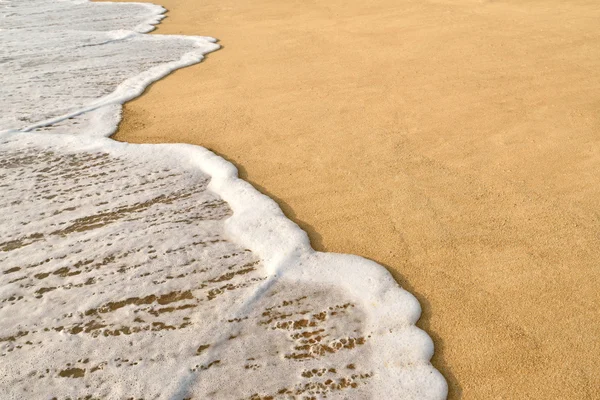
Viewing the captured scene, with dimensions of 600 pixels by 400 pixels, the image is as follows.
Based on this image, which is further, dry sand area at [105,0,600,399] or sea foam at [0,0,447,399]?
dry sand area at [105,0,600,399]

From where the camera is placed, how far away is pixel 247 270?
2.54 m

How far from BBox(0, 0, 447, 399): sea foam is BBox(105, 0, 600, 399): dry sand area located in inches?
7.2

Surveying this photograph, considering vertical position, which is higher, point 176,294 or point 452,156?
point 452,156

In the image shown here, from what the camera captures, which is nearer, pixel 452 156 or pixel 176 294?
pixel 176 294

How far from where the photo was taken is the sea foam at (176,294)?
77.4 inches

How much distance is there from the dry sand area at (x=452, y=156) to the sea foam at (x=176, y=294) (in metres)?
0.18

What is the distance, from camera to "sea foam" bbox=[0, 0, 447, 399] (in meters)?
1.96

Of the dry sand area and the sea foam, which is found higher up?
the dry sand area

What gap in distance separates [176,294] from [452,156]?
1898 mm

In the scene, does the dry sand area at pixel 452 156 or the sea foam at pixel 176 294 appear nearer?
the sea foam at pixel 176 294

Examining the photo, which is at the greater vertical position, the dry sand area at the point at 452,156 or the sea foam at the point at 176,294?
the dry sand area at the point at 452,156

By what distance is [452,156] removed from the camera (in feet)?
11.1

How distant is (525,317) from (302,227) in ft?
3.81

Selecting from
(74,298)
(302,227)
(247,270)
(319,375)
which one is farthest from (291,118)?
(319,375)
